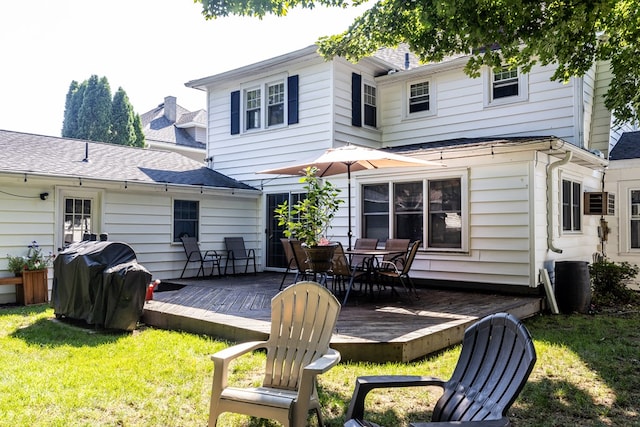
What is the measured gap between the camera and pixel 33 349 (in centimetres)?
471

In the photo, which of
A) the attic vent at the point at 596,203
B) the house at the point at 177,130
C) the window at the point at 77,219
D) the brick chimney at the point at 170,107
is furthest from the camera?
the brick chimney at the point at 170,107

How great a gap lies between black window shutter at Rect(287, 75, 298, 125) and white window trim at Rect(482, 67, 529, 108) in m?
4.01

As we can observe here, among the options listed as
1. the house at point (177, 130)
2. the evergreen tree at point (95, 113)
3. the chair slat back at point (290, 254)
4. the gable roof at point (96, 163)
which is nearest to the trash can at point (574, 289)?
the chair slat back at point (290, 254)

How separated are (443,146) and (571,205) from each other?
8.86 feet

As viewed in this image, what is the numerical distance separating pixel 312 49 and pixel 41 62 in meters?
11.5

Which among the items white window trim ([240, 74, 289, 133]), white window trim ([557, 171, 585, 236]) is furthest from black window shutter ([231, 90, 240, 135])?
white window trim ([557, 171, 585, 236])

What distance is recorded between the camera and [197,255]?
393 inches

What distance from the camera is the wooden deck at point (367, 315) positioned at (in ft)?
14.6

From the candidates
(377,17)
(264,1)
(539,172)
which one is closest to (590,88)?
(539,172)

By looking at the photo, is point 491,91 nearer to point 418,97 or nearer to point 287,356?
point 418,97

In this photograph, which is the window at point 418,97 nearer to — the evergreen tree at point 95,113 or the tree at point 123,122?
the tree at point 123,122

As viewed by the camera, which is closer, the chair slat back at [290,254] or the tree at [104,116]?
the chair slat back at [290,254]

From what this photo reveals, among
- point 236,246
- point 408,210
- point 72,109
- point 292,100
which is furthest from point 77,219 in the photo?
point 72,109

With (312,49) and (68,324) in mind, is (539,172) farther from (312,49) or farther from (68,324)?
(68,324)
